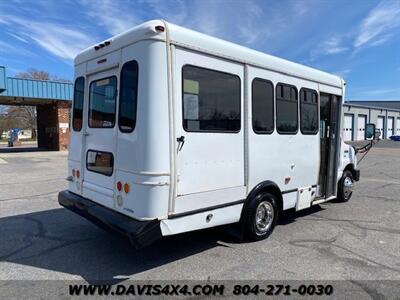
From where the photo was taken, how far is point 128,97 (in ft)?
13.7

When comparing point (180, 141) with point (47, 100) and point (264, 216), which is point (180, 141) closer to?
point (264, 216)

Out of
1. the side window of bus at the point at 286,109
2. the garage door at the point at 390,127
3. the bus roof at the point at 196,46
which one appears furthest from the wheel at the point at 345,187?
the garage door at the point at 390,127

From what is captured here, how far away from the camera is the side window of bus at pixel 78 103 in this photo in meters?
5.19

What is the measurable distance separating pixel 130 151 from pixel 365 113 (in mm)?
52834

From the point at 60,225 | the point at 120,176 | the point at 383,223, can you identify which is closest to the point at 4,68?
the point at 60,225

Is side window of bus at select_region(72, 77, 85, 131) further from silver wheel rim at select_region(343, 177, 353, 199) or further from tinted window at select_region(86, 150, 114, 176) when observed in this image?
silver wheel rim at select_region(343, 177, 353, 199)

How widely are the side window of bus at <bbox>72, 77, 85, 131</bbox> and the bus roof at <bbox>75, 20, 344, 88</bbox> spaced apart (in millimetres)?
308

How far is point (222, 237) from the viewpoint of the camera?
212 inches

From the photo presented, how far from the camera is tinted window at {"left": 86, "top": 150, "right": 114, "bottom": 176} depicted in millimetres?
4473

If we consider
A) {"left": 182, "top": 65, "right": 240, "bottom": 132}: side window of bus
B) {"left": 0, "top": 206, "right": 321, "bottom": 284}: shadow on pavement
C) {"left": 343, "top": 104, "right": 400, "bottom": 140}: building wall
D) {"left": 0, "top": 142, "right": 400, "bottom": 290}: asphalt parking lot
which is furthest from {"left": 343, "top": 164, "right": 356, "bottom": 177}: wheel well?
{"left": 343, "top": 104, "right": 400, "bottom": 140}: building wall

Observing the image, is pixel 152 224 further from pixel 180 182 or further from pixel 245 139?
pixel 245 139

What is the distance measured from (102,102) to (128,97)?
77 cm

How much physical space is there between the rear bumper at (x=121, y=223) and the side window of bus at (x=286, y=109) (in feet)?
8.63

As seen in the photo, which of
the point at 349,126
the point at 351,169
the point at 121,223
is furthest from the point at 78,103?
the point at 349,126
